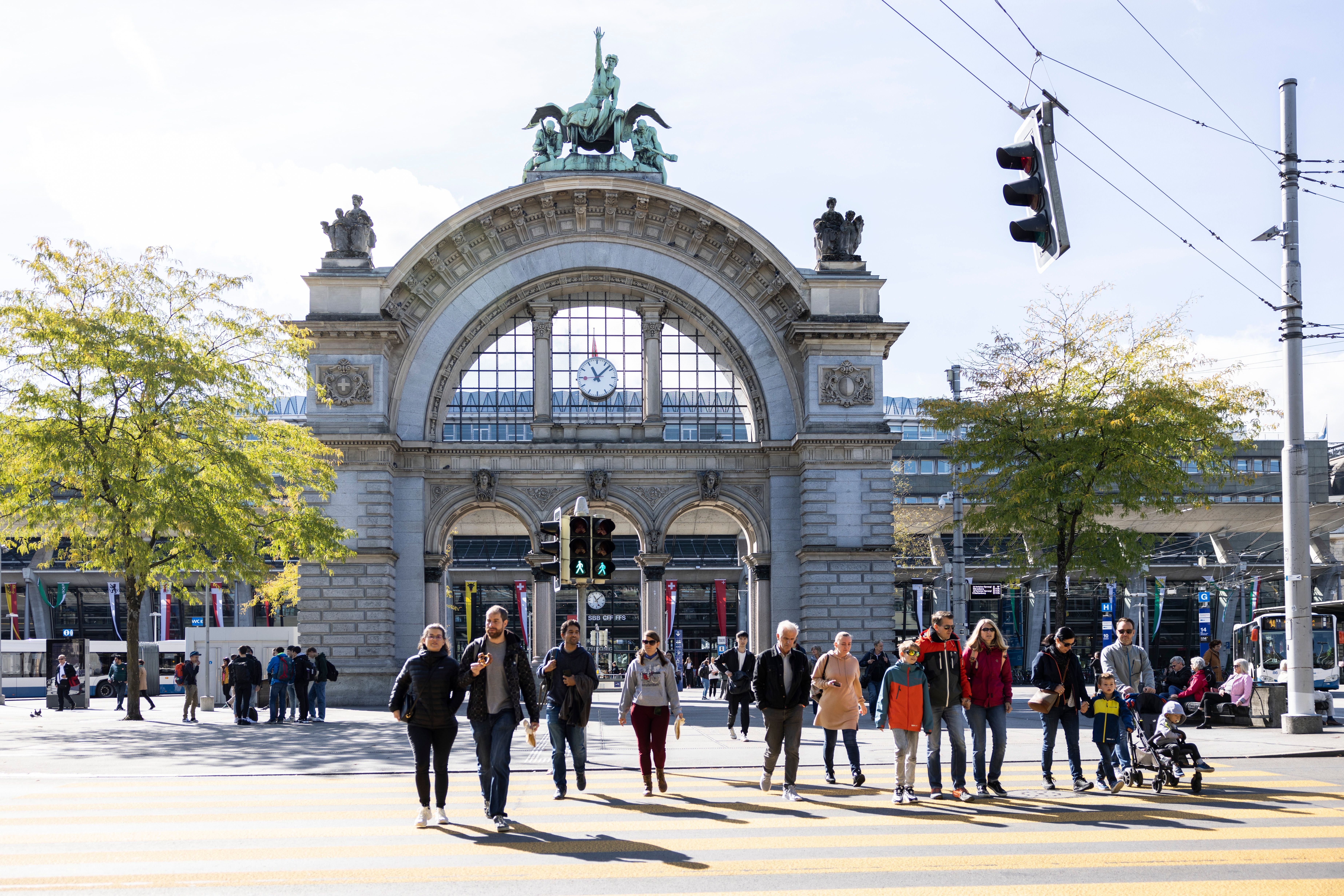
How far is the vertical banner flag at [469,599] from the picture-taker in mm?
70625

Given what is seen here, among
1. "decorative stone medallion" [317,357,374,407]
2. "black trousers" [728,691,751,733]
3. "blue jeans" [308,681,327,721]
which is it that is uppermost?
"decorative stone medallion" [317,357,374,407]

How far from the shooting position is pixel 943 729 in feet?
92.0

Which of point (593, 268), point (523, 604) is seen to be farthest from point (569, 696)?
point (523, 604)

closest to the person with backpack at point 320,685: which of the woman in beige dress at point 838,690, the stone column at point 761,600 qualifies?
the stone column at point 761,600

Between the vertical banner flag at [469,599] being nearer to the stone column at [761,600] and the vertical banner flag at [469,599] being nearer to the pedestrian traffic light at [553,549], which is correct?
the stone column at [761,600]

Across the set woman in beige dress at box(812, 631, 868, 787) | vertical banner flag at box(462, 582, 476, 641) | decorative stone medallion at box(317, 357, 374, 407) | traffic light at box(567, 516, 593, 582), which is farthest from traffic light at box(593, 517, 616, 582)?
vertical banner flag at box(462, 582, 476, 641)

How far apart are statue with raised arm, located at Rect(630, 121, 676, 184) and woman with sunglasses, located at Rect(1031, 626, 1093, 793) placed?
29.9 meters

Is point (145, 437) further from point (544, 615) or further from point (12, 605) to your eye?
point (12, 605)

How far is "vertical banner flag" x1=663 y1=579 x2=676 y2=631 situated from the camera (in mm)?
62938

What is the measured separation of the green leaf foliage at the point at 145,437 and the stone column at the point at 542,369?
7856mm

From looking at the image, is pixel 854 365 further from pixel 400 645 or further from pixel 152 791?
pixel 152 791

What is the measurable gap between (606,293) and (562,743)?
2868 cm

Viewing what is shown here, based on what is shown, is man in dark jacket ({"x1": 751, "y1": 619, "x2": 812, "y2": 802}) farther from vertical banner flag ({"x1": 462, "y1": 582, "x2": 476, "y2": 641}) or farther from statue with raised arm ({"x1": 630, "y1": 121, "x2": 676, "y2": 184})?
vertical banner flag ({"x1": 462, "y1": 582, "x2": 476, "y2": 641})

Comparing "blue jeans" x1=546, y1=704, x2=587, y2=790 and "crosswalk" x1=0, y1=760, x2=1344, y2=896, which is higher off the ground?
"blue jeans" x1=546, y1=704, x2=587, y2=790
